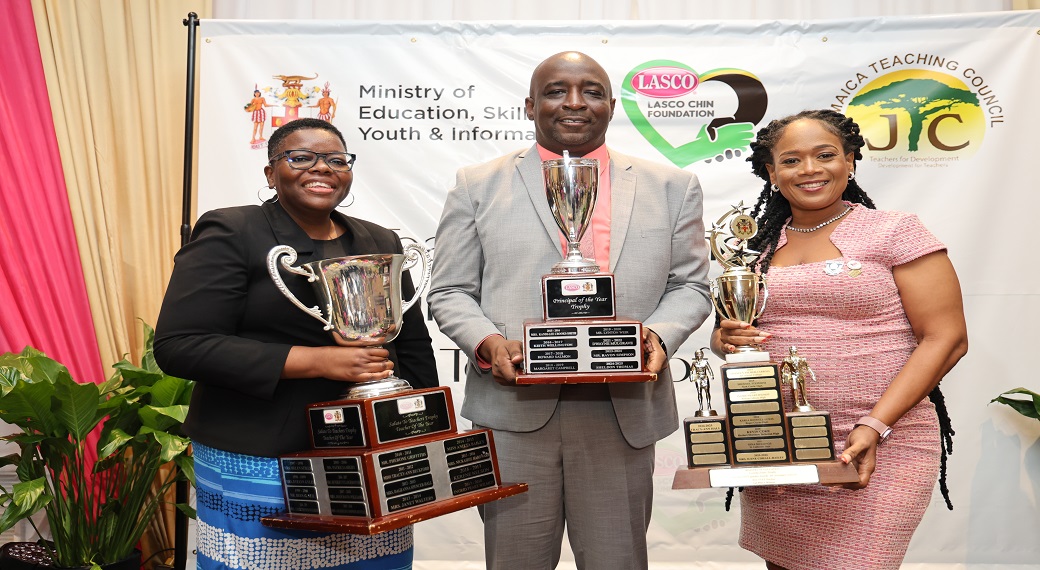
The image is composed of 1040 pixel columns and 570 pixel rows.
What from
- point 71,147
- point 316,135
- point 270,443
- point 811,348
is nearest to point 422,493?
point 270,443

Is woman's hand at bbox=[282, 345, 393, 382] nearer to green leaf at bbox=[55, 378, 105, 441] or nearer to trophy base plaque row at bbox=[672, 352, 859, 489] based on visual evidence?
trophy base plaque row at bbox=[672, 352, 859, 489]

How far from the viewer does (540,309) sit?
213 cm

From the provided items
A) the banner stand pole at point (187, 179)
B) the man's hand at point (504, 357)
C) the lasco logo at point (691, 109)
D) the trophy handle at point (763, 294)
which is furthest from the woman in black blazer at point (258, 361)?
the lasco logo at point (691, 109)

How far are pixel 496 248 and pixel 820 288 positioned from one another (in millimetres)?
835

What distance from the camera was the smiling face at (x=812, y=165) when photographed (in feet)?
7.20

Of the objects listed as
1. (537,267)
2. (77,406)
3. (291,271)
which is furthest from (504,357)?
(77,406)

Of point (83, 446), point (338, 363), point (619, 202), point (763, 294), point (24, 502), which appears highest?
point (619, 202)

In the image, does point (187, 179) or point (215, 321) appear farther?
point (187, 179)

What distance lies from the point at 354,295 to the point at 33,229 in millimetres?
2632

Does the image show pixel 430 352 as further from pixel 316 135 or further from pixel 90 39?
pixel 90 39

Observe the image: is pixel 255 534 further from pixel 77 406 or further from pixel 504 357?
pixel 77 406

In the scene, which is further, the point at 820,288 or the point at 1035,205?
the point at 1035,205

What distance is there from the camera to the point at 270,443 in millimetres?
1854

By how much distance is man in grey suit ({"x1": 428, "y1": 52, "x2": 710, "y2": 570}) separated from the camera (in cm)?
210
